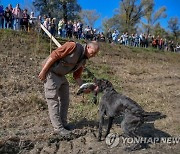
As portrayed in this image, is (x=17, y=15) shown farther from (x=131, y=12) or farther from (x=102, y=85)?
(x=131, y=12)

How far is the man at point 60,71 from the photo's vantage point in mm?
6555

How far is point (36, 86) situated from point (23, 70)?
1901mm

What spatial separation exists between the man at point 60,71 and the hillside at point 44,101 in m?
0.41

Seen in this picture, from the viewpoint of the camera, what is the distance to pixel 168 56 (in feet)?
90.2

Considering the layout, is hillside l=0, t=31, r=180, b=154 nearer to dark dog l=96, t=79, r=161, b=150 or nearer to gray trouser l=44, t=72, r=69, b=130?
gray trouser l=44, t=72, r=69, b=130

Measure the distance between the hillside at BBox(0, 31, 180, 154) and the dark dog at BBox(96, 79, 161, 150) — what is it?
0.43 m

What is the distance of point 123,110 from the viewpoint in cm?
639

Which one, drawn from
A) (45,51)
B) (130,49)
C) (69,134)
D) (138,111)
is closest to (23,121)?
(69,134)

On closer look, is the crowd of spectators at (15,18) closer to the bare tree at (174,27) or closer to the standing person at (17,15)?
the standing person at (17,15)

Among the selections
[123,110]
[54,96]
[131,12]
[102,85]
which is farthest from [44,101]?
[131,12]

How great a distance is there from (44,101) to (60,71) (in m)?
2.58

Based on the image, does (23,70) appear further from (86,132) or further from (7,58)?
(86,132)

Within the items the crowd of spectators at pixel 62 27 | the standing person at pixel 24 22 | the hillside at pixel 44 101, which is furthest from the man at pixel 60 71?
the standing person at pixel 24 22

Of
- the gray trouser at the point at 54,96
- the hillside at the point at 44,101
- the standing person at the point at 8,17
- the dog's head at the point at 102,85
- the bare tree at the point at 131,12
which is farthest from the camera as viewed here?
the bare tree at the point at 131,12
